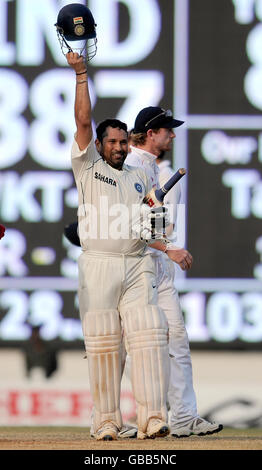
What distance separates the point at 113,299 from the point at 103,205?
40 centimetres

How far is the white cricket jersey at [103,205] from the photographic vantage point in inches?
225

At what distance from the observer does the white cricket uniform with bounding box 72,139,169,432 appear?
5688mm

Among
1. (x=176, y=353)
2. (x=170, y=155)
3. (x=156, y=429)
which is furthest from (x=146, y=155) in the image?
(x=170, y=155)

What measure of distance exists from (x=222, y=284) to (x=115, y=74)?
5.55 ft

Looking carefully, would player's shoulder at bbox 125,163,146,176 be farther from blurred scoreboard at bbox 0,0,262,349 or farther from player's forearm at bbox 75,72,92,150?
blurred scoreboard at bbox 0,0,262,349

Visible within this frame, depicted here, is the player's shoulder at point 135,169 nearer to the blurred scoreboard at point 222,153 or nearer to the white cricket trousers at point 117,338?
the white cricket trousers at point 117,338

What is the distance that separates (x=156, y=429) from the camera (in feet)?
18.3

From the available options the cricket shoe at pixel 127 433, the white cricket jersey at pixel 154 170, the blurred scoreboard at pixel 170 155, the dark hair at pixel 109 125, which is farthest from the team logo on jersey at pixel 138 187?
the blurred scoreboard at pixel 170 155

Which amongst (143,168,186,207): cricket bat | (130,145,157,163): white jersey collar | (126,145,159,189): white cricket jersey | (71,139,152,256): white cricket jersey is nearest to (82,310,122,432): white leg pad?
(71,139,152,256): white cricket jersey

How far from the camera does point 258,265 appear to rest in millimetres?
9797

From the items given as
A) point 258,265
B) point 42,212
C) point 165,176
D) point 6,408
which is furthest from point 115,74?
point 165,176

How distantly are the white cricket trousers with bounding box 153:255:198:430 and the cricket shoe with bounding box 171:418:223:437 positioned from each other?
0.18 ft

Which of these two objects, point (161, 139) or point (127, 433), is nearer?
point (127, 433)

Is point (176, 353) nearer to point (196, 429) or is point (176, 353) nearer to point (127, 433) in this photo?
point (196, 429)
